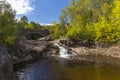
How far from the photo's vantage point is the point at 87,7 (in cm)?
9256

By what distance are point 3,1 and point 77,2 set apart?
40999 millimetres

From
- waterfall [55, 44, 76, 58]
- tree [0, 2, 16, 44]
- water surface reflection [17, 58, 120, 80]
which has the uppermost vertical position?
tree [0, 2, 16, 44]

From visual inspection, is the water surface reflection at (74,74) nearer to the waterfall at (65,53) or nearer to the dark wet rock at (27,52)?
the dark wet rock at (27,52)

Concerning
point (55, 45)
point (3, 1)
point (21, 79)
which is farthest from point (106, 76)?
point (55, 45)

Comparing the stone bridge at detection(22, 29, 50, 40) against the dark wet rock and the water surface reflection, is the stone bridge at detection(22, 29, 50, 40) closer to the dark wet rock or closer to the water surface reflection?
the dark wet rock

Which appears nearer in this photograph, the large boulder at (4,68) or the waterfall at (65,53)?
the large boulder at (4,68)

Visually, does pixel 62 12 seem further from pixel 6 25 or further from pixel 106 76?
pixel 106 76

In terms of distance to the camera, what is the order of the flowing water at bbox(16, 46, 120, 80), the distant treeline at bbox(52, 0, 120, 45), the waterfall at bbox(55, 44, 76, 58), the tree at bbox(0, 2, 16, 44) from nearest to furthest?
the flowing water at bbox(16, 46, 120, 80) → the tree at bbox(0, 2, 16, 44) → the waterfall at bbox(55, 44, 76, 58) → the distant treeline at bbox(52, 0, 120, 45)

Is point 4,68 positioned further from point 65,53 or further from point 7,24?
point 65,53

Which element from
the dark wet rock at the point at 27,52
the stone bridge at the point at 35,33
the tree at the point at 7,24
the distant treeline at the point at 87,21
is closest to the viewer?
the tree at the point at 7,24

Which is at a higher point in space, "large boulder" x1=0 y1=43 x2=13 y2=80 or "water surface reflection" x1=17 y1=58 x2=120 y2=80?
"large boulder" x1=0 y1=43 x2=13 y2=80

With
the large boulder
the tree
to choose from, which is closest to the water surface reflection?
the large boulder

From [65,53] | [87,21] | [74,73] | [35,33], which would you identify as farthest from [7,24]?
[35,33]

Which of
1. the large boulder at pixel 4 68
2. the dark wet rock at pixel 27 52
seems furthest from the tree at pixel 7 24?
the large boulder at pixel 4 68
